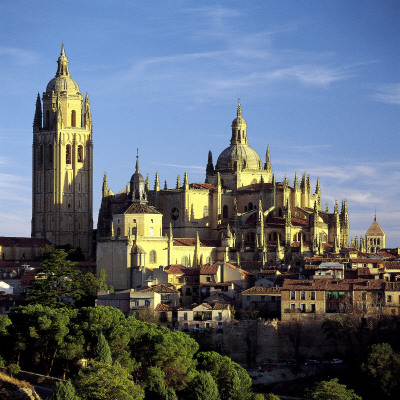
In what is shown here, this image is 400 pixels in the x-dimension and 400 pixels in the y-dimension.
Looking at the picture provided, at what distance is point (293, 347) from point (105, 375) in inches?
730

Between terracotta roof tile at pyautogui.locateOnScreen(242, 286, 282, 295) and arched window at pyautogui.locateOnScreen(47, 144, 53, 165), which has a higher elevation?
arched window at pyautogui.locateOnScreen(47, 144, 53, 165)

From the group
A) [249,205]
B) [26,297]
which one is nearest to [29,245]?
[249,205]

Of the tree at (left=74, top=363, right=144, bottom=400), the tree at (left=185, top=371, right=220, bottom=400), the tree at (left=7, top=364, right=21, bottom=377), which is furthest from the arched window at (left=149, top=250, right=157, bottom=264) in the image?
the tree at (left=74, top=363, right=144, bottom=400)

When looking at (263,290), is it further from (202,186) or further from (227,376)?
(202,186)

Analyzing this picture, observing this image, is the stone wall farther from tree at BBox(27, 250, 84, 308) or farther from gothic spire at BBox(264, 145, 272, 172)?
gothic spire at BBox(264, 145, 272, 172)

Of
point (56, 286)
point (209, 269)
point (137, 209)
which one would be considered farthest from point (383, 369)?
point (137, 209)

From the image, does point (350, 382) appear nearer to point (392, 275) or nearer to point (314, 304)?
point (314, 304)

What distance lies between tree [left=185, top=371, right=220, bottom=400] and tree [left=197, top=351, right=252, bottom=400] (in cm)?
112

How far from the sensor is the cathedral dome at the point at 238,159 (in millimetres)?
114188

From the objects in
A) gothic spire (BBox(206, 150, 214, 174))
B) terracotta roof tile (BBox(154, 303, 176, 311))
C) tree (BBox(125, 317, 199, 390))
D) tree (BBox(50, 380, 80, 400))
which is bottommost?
tree (BBox(50, 380, 80, 400))

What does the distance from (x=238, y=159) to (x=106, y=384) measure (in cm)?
5644

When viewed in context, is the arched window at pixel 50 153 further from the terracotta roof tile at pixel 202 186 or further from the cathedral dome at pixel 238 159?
the terracotta roof tile at pixel 202 186

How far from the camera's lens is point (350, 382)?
69.9 metres

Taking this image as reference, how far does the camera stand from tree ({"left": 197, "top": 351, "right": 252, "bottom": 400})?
214 ft
